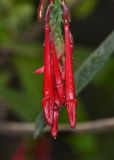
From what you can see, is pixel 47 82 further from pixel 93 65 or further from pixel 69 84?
pixel 93 65

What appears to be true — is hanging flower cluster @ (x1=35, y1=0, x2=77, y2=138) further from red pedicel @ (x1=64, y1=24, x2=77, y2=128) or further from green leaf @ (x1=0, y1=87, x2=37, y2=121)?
green leaf @ (x1=0, y1=87, x2=37, y2=121)

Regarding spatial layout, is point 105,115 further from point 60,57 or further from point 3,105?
point 60,57

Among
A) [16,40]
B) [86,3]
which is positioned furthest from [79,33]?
[16,40]

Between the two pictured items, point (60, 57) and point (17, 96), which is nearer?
point (60, 57)

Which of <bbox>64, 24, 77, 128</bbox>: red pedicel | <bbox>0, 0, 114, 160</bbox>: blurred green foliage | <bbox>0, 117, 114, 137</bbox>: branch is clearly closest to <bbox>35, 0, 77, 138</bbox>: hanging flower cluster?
<bbox>64, 24, 77, 128</bbox>: red pedicel

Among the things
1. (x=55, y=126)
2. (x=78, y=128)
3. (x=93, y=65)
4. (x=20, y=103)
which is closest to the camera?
(x=55, y=126)

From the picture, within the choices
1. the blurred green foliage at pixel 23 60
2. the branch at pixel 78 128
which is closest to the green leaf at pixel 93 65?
the branch at pixel 78 128

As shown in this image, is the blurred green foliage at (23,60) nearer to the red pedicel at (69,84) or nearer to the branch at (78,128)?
the branch at (78,128)

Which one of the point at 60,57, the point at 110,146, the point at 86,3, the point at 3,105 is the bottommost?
the point at 110,146

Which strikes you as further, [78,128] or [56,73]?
[78,128]

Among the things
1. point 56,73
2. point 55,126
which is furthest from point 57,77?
point 55,126
